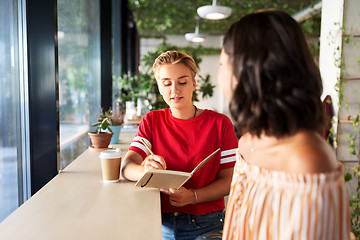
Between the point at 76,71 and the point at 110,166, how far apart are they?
148cm

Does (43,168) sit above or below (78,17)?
below

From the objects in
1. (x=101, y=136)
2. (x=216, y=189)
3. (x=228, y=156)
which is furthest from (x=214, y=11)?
(x=216, y=189)

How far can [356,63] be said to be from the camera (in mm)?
3033

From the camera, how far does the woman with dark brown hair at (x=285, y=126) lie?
0.72 meters

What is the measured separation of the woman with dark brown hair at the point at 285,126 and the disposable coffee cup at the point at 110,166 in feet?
2.73

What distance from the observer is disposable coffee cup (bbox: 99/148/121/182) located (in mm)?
1478

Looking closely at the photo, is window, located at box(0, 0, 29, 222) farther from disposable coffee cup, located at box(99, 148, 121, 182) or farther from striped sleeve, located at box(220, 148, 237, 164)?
striped sleeve, located at box(220, 148, 237, 164)

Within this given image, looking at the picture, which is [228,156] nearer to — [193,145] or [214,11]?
[193,145]

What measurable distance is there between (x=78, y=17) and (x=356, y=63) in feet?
8.78

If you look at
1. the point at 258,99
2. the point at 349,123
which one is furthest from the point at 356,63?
the point at 258,99

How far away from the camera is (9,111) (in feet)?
4.86

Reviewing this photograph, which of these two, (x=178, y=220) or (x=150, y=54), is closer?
(x=178, y=220)

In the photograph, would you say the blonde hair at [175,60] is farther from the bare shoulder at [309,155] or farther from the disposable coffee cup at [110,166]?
the bare shoulder at [309,155]

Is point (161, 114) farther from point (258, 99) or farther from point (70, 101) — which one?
point (70, 101)
